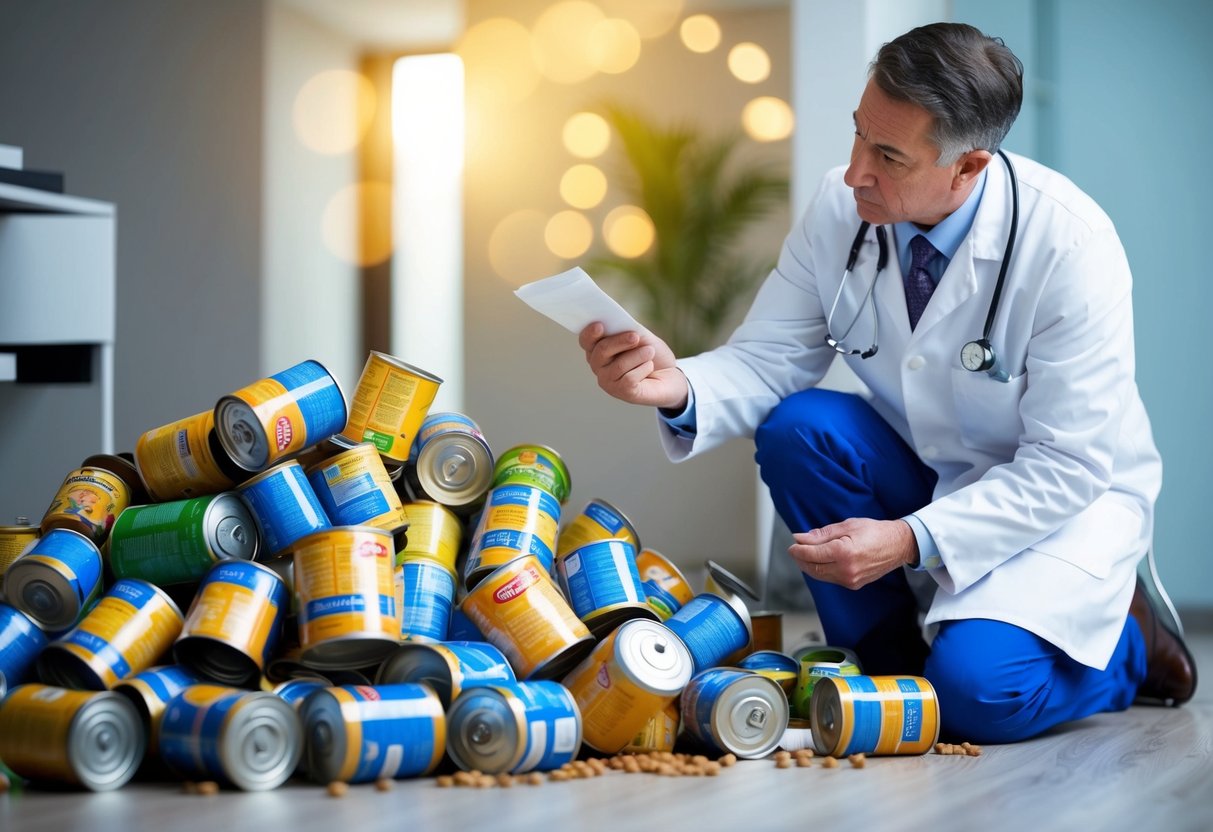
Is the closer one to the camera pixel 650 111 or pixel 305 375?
pixel 305 375

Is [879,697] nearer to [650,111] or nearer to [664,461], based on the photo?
[664,461]

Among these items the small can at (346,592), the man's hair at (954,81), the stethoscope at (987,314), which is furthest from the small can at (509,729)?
the man's hair at (954,81)

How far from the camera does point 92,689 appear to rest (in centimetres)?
133

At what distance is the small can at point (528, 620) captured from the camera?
1.42 meters

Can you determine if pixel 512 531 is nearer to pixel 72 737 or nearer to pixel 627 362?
pixel 627 362

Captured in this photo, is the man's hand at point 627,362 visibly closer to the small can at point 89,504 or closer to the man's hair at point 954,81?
the man's hair at point 954,81

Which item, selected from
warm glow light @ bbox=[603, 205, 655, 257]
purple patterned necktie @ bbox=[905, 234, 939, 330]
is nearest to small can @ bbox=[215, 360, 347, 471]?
purple patterned necktie @ bbox=[905, 234, 939, 330]

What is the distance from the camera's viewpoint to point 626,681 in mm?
1377

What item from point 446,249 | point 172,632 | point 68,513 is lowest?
point 172,632

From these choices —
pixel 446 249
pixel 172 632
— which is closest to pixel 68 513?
pixel 172 632

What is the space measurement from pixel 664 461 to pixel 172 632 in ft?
11.4

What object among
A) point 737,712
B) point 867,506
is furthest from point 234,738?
point 867,506

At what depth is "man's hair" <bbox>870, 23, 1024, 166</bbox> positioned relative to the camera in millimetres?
1562

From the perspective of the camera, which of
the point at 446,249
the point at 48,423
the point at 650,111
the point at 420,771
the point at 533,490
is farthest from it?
the point at 446,249
